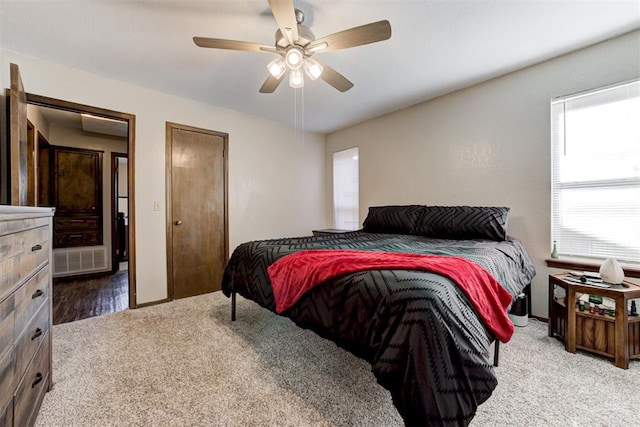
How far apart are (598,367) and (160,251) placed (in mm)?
3946

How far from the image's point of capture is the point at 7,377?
960mm

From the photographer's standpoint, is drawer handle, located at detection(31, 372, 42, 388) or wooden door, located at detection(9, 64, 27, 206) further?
wooden door, located at detection(9, 64, 27, 206)

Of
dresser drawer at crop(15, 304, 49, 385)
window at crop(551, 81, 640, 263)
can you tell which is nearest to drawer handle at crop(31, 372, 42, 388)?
dresser drawer at crop(15, 304, 49, 385)

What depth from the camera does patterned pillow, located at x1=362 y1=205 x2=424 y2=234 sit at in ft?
9.88

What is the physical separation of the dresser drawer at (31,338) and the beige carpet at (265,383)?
387 millimetres

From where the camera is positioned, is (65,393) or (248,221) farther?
(248,221)

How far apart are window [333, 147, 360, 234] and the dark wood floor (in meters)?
3.20

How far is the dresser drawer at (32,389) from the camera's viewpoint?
1063 millimetres

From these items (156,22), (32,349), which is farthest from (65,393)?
(156,22)

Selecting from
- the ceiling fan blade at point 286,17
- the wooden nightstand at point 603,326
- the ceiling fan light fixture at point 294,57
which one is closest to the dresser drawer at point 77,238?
the ceiling fan light fixture at point 294,57

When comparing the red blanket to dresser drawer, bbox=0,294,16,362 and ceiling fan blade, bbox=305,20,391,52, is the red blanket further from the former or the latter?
ceiling fan blade, bbox=305,20,391,52

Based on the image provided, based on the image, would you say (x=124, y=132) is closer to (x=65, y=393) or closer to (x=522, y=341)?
(x=65, y=393)

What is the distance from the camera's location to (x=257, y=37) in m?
2.10

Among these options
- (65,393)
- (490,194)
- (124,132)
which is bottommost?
(65,393)
